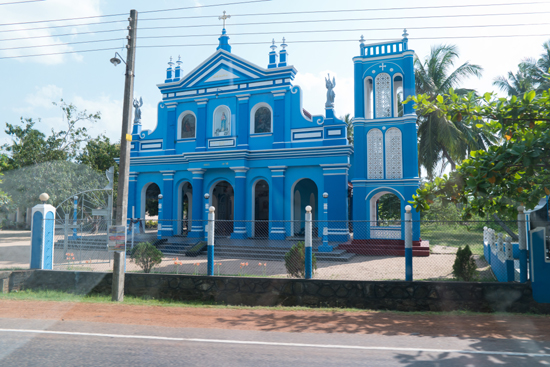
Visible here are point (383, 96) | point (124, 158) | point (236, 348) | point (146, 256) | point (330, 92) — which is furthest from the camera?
point (330, 92)

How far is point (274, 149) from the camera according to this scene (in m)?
18.8

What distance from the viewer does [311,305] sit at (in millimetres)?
8500

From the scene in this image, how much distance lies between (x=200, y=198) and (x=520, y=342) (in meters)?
16.0

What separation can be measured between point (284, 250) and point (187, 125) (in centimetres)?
1006

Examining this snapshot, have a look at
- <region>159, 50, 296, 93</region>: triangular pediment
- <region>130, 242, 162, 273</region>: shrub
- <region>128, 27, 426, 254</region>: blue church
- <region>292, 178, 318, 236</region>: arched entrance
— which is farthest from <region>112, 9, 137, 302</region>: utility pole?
<region>292, 178, 318, 236</region>: arched entrance

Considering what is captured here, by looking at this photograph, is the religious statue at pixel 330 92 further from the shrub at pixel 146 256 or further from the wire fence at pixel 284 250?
the shrub at pixel 146 256

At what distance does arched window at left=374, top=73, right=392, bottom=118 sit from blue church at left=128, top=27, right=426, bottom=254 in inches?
1.7

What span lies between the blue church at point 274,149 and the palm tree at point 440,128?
16.8ft

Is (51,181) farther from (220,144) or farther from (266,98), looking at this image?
(266,98)

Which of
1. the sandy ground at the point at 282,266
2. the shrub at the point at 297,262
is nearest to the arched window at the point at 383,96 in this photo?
the sandy ground at the point at 282,266

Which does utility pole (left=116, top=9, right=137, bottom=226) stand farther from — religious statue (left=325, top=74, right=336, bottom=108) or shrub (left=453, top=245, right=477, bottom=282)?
religious statue (left=325, top=74, right=336, bottom=108)

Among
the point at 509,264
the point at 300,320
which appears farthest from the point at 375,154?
the point at 300,320

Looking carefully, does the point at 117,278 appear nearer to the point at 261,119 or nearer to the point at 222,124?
the point at 261,119

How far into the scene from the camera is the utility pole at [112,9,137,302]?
873 cm
